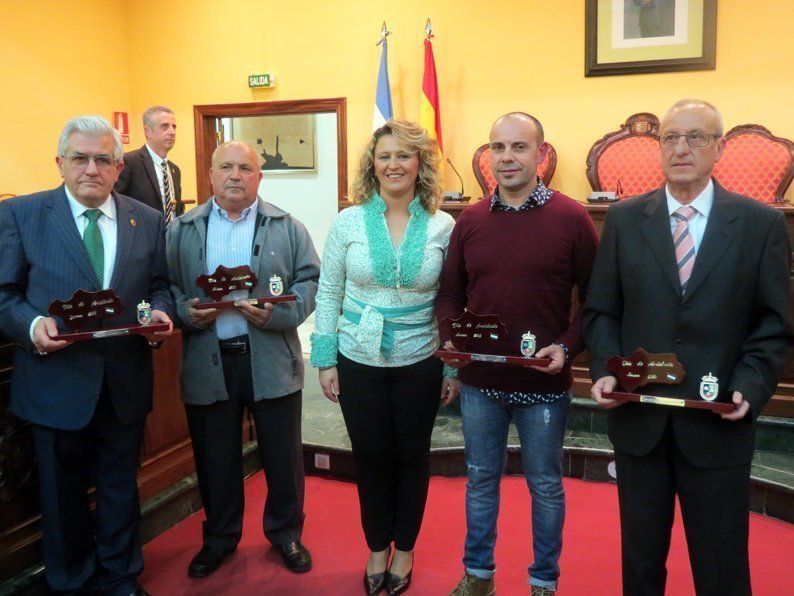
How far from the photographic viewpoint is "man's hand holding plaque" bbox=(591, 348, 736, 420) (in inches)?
57.0

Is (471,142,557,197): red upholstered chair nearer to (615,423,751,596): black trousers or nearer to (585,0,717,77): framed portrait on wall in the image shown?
(585,0,717,77): framed portrait on wall

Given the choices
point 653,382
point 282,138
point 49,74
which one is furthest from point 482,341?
point 282,138

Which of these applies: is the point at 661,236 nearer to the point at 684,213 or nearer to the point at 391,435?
the point at 684,213

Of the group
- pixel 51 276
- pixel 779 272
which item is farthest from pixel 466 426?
pixel 51 276

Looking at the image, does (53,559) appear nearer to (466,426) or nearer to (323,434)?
(466,426)

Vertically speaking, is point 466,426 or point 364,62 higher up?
point 364,62

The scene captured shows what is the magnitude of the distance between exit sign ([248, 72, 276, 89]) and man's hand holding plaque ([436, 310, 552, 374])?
4251 millimetres

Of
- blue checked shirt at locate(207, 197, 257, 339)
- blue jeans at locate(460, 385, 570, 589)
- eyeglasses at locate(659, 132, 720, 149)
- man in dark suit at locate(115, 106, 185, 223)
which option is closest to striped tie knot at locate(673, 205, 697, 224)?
eyeglasses at locate(659, 132, 720, 149)

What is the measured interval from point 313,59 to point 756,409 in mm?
4688

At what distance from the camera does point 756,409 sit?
146cm

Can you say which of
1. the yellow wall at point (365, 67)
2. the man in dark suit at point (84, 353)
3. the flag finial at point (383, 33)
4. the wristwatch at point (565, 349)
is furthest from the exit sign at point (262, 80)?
the wristwatch at point (565, 349)

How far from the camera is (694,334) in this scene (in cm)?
150

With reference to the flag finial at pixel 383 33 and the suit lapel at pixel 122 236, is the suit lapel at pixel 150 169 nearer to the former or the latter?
the flag finial at pixel 383 33

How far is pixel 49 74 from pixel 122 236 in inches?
164
